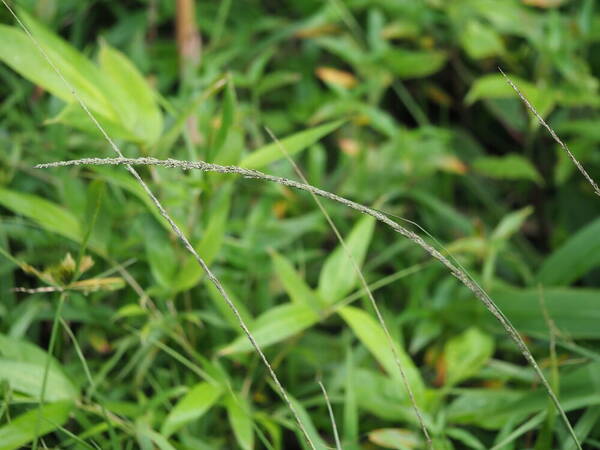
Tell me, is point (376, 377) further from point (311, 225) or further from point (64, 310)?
point (64, 310)

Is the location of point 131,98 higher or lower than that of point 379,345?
higher

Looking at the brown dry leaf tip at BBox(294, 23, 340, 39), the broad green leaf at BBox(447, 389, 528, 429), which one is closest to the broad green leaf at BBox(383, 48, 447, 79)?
the brown dry leaf tip at BBox(294, 23, 340, 39)

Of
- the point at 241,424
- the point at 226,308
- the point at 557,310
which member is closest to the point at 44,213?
the point at 226,308

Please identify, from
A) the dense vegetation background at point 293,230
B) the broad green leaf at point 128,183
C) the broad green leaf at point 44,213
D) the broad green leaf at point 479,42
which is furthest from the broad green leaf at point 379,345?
the broad green leaf at point 479,42

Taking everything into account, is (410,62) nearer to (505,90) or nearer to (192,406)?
(505,90)

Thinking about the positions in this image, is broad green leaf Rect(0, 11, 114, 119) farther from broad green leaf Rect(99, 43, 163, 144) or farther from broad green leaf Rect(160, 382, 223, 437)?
broad green leaf Rect(160, 382, 223, 437)

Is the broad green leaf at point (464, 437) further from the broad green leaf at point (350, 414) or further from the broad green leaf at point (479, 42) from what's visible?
the broad green leaf at point (479, 42)
